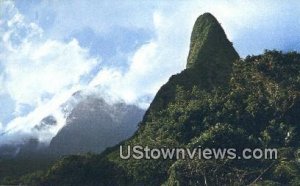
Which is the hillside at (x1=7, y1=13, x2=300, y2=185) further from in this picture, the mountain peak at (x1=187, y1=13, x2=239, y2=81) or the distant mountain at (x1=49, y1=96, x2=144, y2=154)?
the distant mountain at (x1=49, y1=96, x2=144, y2=154)

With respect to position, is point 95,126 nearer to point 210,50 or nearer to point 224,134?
point 210,50

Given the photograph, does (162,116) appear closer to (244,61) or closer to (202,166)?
(244,61)

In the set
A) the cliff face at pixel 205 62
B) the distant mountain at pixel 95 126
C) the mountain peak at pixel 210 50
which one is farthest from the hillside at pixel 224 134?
the distant mountain at pixel 95 126

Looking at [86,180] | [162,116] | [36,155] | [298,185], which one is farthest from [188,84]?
[36,155]

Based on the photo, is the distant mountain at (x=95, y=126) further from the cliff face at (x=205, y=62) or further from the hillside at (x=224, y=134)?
the hillside at (x=224, y=134)

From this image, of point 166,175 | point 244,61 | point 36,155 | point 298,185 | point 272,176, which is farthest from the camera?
point 36,155

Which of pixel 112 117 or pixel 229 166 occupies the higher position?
pixel 112 117

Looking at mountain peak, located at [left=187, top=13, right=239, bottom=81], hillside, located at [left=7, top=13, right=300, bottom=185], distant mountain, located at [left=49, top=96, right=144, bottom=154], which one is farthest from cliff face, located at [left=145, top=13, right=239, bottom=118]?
distant mountain, located at [left=49, top=96, right=144, bottom=154]
